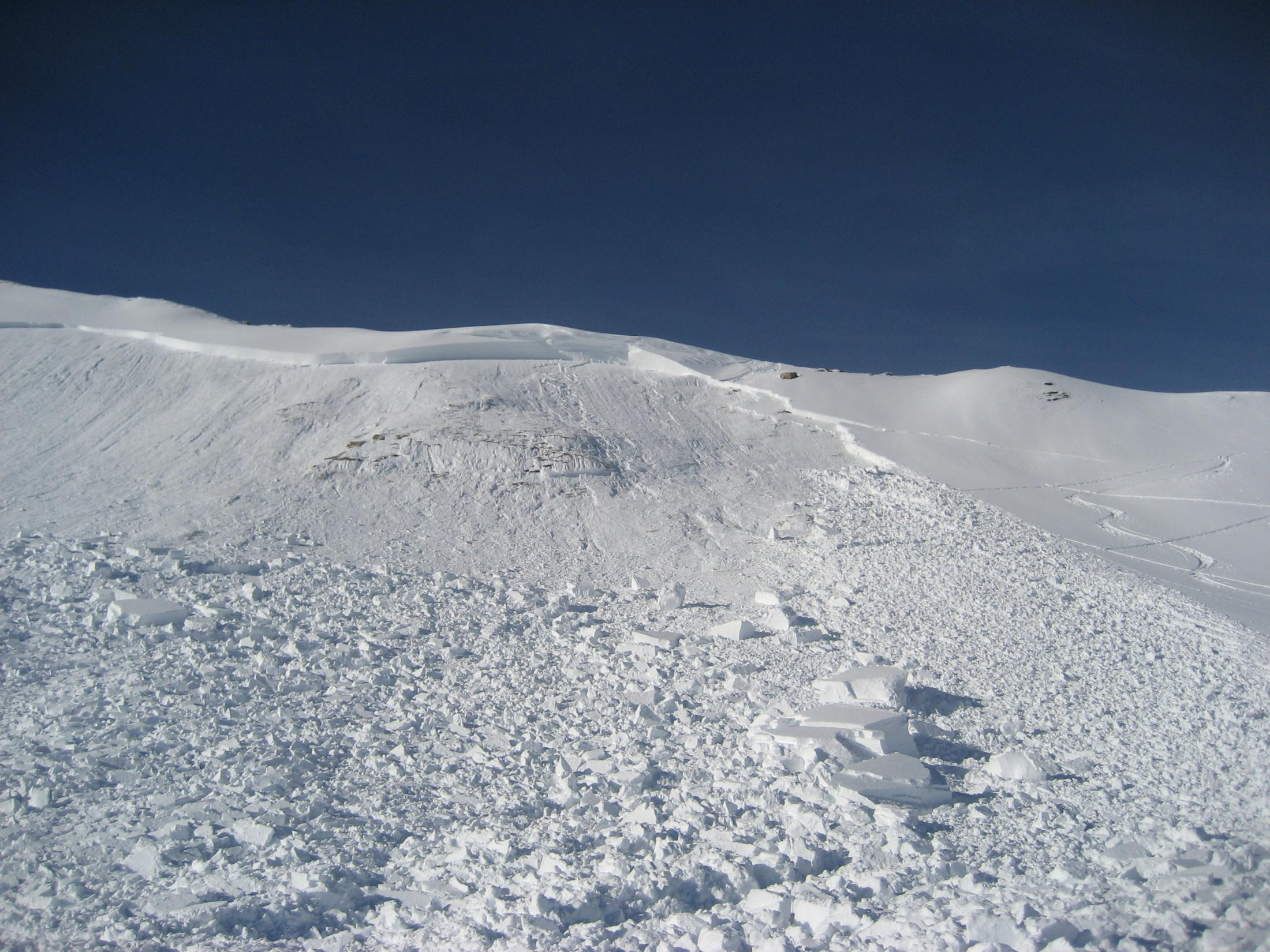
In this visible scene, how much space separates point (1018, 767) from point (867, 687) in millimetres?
1484

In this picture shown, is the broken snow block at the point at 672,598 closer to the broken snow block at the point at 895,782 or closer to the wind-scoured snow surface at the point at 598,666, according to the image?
the wind-scoured snow surface at the point at 598,666

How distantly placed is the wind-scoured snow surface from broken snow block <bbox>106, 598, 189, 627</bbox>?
0.13ft

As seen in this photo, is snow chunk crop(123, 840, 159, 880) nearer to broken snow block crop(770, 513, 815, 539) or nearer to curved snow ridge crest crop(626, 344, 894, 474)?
broken snow block crop(770, 513, 815, 539)

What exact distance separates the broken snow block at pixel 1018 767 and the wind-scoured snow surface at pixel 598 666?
3 centimetres

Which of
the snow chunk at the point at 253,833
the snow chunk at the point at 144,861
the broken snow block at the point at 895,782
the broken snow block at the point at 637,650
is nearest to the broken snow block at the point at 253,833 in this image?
the snow chunk at the point at 253,833

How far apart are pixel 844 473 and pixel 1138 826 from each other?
8.98m

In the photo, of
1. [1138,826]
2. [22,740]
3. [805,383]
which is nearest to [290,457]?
[22,740]

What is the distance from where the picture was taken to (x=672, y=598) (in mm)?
9844

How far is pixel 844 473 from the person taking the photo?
14094 mm

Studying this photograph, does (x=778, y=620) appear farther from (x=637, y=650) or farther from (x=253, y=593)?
(x=253, y=593)

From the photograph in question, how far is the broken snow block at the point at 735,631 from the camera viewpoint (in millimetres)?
8773

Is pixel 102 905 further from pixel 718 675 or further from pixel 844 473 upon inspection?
pixel 844 473

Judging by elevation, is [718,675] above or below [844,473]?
below

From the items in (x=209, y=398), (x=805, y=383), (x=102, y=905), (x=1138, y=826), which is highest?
(x=805, y=383)
